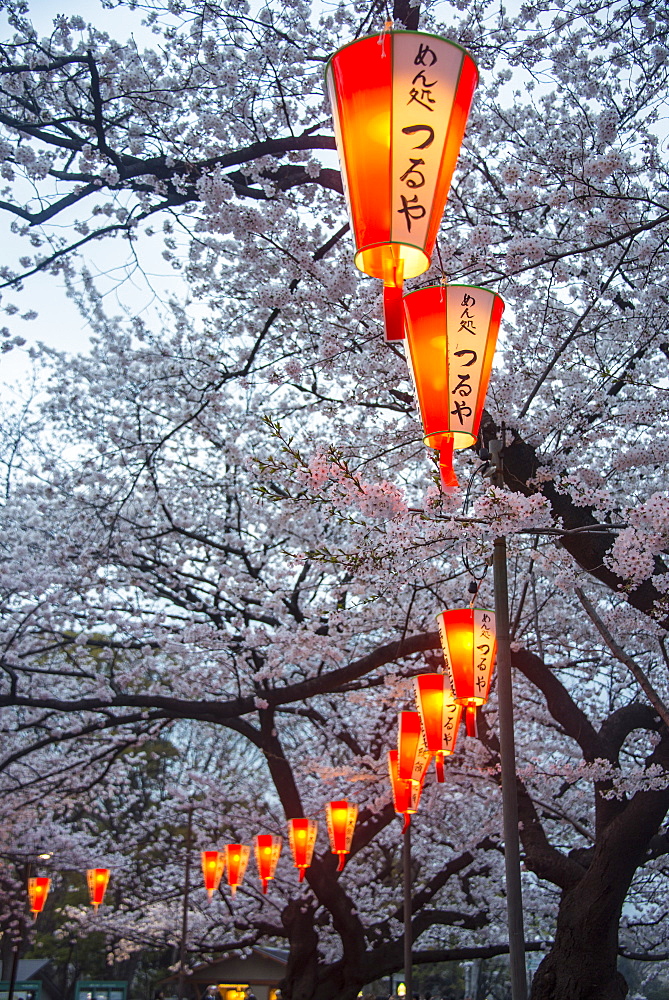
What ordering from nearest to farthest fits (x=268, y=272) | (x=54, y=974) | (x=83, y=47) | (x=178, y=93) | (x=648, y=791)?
1. (x=83, y=47)
2. (x=178, y=93)
3. (x=268, y=272)
4. (x=648, y=791)
5. (x=54, y=974)

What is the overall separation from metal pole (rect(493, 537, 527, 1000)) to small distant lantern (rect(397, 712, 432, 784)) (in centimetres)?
352

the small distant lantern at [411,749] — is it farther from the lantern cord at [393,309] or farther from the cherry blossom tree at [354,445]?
the lantern cord at [393,309]

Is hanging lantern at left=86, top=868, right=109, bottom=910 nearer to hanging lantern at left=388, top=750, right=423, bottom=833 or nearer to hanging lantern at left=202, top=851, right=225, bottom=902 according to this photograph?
hanging lantern at left=202, top=851, right=225, bottom=902

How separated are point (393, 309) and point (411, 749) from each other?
6.17 m

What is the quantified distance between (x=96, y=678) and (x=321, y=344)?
684 cm

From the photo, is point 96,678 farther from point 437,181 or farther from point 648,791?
point 437,181

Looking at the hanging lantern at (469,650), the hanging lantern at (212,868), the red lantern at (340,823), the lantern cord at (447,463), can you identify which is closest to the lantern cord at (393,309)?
the lantern cord at (447,463)

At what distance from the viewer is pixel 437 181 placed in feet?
8.19

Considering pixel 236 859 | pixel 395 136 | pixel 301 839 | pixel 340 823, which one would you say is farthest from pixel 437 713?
pixel 236 859

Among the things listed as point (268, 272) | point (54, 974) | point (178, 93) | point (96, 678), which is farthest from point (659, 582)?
point (54, 974)

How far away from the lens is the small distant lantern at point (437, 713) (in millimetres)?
6789

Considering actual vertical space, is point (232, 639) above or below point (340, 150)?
above

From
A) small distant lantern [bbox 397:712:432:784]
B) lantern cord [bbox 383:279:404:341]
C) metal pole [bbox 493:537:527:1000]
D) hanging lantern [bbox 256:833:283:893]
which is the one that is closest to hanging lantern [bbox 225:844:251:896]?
hanging lantern [bbox 256:833:283:893]

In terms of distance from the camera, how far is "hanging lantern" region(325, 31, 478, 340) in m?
2.42
